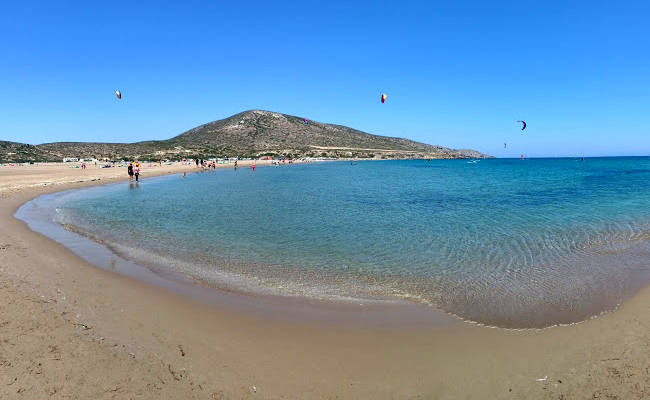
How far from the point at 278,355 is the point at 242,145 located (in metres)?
144

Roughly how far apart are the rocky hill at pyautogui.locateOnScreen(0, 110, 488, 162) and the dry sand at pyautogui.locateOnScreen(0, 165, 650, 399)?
100677 millimetres

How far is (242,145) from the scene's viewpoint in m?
143

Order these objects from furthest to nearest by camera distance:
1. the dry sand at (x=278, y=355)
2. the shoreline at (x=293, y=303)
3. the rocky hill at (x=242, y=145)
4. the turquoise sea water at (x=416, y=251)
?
the rocky hill at (x=242, y=145) < the turquoise sea water at (x=416, y=251) < the shoreline at (x=293, y=303) < the dry sand at (x=278, y=355)

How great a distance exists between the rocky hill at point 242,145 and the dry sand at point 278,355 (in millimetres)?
100677

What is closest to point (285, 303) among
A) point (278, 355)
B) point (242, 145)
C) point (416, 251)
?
point (278, 355)

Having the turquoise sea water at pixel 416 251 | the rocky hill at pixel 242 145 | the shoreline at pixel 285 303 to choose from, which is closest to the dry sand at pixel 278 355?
the shoreline at pixel 285 303

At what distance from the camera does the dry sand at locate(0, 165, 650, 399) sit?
4461mm

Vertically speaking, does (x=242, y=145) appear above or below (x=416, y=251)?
above

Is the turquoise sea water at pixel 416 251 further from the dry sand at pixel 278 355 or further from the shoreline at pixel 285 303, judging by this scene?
the dry sand at pixel 278 355

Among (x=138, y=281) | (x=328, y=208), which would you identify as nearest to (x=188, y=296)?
(x=138, y=281)

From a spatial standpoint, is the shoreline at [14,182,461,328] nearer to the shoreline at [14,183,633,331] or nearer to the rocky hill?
the shoreline at [14,183,633,331]

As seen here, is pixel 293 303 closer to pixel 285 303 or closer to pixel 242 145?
pixel 285 303

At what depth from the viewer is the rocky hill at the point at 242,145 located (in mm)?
99938

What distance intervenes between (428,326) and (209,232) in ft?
34.2
